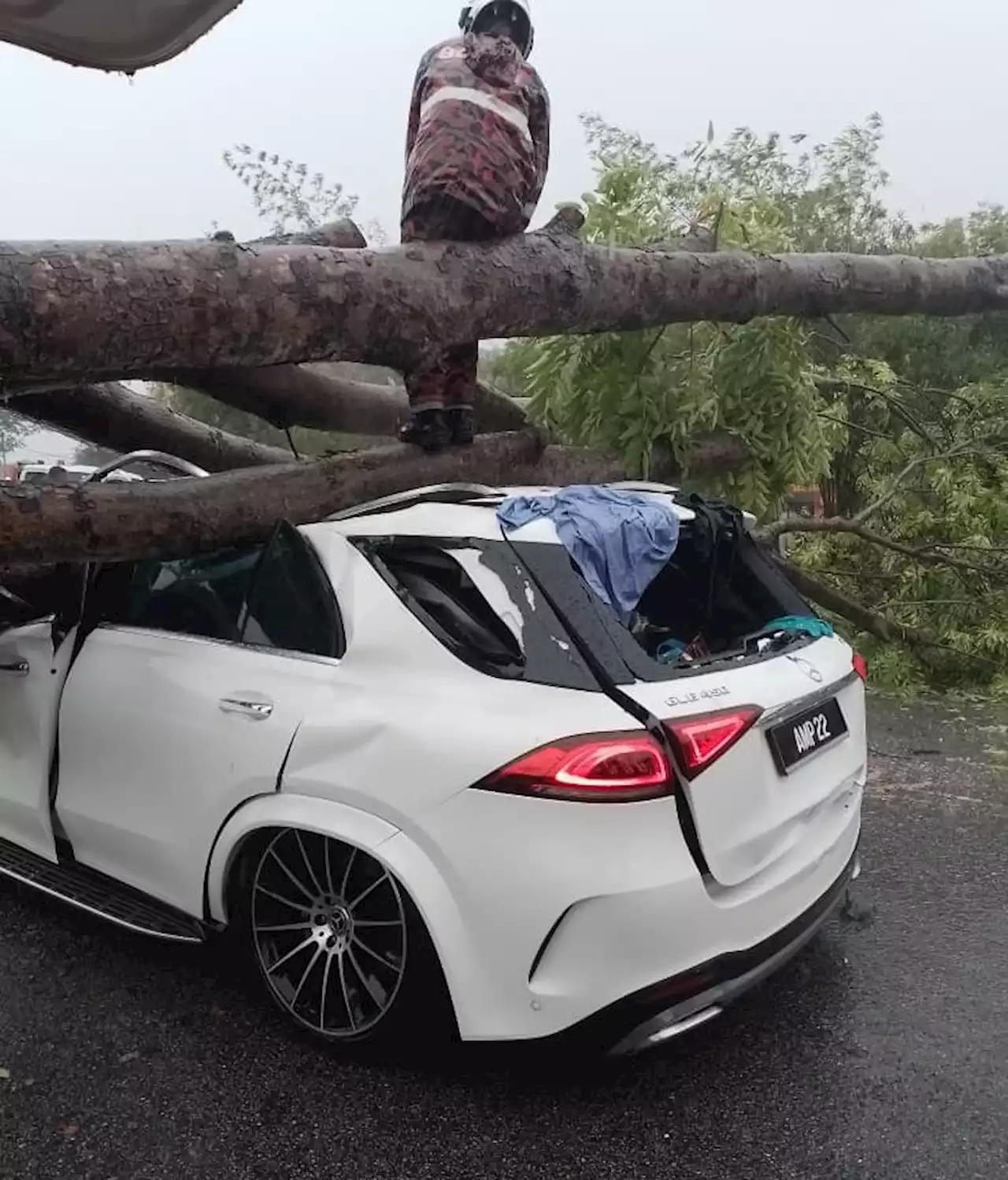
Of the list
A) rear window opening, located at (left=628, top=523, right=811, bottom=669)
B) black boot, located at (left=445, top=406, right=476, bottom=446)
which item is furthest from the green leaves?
rear window opening, located at (left=628, top=523, right=811, bottom=669)

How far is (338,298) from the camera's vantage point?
3.91 metres

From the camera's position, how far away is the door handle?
10.2ft

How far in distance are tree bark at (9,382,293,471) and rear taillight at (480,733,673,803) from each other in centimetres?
363

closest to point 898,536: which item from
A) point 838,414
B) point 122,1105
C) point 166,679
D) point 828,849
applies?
point 838,414

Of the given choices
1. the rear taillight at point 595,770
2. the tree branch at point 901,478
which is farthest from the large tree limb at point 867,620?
the rear taillight at point 595,770

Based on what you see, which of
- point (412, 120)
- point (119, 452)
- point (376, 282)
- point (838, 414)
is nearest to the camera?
point (376, 282)

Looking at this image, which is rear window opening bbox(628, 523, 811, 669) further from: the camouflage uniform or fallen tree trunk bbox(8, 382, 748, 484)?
fallen tree trunk bbox(8, 382, 748, 484)

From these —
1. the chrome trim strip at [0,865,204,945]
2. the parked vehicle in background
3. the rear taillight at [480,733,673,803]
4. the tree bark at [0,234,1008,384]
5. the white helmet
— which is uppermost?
the white helmet

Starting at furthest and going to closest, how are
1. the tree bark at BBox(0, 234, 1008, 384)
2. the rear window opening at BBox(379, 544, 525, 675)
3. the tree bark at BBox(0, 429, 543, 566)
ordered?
the tree bark at BBox(0, 429, 543, 566) < the tree bark at BBox(0, 234, 1008, 384) < the rear window opening at BBox(379, 544, 525, 675)

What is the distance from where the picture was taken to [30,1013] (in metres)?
3.34

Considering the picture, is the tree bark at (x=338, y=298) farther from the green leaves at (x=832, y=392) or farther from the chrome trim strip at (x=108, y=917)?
the chrome trim strip at (x=108, y=917)

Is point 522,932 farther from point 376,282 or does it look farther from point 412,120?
point 412,120

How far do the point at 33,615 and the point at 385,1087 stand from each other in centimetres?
219

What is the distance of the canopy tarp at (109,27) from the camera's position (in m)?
2.80
